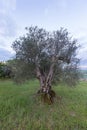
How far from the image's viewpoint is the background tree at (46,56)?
6.96m

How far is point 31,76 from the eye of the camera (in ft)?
24.4

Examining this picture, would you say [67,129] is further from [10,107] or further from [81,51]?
[81,51]

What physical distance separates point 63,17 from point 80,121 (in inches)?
329

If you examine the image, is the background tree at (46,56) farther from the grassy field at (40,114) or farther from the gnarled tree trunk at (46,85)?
the grassy field at (40,114)

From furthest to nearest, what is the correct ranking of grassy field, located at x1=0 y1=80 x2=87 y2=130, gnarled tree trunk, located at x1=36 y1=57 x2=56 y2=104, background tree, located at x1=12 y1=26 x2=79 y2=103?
background tree, located at x1=12 y1=26 x2=79 y2=103 < gnarled tree trunk, located at x1=36 y1=57 x2=56 y2=104 < grassy field, located at x1=0 y1=80 x2=87 y2=130

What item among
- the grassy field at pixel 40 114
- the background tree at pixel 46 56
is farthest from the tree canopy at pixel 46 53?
the grassy field at pixel 40 114

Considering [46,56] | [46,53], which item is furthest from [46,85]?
[46,53]

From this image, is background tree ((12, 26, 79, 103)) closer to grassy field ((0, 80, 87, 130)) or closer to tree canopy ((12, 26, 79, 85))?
tree canopy ((12, 26, 79, 85))

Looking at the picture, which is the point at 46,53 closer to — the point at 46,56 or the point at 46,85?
the point at 46,56

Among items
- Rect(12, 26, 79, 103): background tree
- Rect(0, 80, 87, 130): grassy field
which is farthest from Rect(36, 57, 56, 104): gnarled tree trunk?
Rect(0, 80, 87, 130): grassy field

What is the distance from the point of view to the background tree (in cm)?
696

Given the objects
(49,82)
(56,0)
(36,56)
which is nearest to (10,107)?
(49,82)

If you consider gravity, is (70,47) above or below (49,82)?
above

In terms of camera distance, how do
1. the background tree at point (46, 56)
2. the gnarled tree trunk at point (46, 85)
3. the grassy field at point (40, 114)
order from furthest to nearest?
the background tree at point (46, 56) → the gnarled tree trunk at point (46, 85) → the grassy field at point (40, 114)
